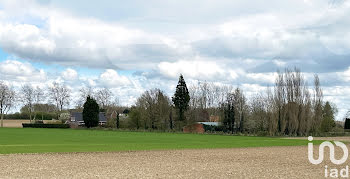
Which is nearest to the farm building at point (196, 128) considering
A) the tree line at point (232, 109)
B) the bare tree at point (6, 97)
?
the tree line at point (232, 109)

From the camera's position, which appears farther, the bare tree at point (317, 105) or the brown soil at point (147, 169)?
the bare tree at point (317, 105)

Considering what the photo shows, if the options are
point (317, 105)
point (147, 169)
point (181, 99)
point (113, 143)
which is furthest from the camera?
point (181, 99)

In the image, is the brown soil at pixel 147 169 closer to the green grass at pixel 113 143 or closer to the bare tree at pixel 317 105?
the green grass at pixel 113 143

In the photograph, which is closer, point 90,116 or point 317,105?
point 317,105

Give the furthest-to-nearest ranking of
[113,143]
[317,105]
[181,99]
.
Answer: [181,99]
[317,105]
[113,143]

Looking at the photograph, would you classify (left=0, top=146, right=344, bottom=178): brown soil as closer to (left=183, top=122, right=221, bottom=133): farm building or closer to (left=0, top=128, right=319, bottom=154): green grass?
(left=0, top=128, right=319, bottom=154): green grass

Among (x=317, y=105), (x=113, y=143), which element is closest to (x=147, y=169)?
(x=113, y=143)

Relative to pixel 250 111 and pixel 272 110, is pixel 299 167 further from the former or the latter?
pixel 250 111

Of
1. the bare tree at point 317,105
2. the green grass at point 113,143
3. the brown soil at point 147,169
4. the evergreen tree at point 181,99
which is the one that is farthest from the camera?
the evergreen tree at point 181,99

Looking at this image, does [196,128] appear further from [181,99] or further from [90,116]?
[90,116]

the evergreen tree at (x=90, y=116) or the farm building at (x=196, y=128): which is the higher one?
the evergreen tree at (x=90, y=116)

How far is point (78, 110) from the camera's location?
130500mm

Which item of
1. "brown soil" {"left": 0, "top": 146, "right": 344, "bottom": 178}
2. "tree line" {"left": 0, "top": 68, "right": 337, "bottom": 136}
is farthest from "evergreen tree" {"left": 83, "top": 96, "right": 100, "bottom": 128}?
"brown soil" {"left": 0, "top": 146, "right": 344, "bottom": 178}

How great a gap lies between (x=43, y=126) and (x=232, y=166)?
3147 inches
